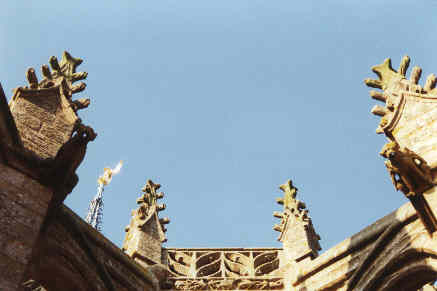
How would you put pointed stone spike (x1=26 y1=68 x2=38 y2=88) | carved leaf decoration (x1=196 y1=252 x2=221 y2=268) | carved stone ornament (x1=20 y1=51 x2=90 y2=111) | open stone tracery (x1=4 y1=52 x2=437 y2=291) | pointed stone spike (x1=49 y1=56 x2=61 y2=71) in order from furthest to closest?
carved leaf decoration (x1=196 y1=252 x2=221 y2=268)
pointed stone spike (x1=49 y1=56 x2=61 y2=71)
carved stone ornament (x1=20 y1=51 x2=90 y2=111)
pointed stone spike (x1=26 y1=68 x2=38 y2=88)
open stone tracery (x1=4 y1=52 x2=437 y2=291)

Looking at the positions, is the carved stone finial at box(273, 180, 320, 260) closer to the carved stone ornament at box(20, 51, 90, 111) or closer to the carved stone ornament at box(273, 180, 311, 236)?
the carved stone ornament at box(273, 180, 311, 236)

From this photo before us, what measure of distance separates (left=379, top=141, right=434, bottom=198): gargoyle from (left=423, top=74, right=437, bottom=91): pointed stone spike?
209cm

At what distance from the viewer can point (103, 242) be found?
8.45 metres

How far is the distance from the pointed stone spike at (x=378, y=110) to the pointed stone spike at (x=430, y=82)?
0.62 m

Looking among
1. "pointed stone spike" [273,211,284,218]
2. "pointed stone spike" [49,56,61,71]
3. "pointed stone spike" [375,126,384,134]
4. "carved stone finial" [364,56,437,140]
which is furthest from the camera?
"pointed stone spike" [273,211,284,218]

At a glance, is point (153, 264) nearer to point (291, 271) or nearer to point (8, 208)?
point (291, 271)

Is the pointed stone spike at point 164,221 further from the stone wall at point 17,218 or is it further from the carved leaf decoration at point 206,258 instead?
the stone wall at point 17,218

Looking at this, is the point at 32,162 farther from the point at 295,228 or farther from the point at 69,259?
the point at 295,228

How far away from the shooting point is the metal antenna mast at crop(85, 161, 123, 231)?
2984cm

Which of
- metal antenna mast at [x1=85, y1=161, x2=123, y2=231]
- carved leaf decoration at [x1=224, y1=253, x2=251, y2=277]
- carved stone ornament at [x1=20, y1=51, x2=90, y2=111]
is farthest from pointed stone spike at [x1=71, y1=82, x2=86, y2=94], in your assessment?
metal antenna mast at [x1=85, y1=161, x2=123, y2=231]

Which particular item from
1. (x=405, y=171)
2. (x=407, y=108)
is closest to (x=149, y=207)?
(x=407, y=108)

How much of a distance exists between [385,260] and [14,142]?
425 centimetres

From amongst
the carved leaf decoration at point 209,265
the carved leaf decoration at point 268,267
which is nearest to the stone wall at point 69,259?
the carved leaf decoration at point 209,265

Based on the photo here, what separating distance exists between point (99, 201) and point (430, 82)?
935 inches
